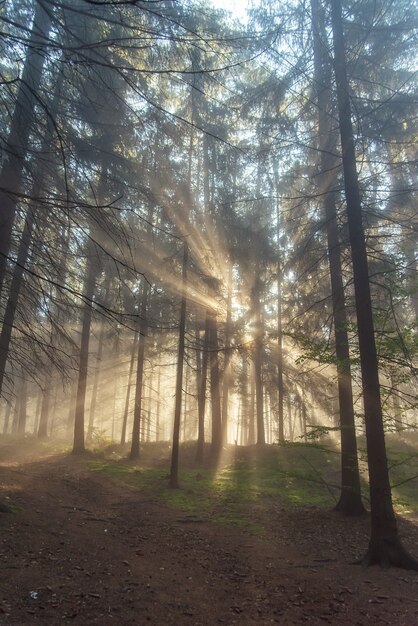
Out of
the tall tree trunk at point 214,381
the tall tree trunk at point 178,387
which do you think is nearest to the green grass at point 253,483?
the tall tree trunk at point 178,387

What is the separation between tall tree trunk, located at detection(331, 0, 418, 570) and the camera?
6.62 meters

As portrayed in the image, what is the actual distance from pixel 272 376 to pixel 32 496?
592 inches

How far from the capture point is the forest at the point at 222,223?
536 centimetres

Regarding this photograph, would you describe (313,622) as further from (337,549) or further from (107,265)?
(107,265)

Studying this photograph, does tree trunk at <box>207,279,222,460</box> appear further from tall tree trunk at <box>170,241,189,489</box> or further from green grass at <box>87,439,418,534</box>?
tall tree trunk at <box>170,241,189,489</box>

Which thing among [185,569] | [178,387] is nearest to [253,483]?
[178,387]

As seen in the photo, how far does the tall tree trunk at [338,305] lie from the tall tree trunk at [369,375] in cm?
86

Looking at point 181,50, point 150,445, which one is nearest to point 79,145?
point 181,50

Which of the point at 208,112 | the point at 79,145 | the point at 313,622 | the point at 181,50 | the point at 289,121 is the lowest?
the point at 313,622

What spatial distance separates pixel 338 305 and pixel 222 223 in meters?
7.56

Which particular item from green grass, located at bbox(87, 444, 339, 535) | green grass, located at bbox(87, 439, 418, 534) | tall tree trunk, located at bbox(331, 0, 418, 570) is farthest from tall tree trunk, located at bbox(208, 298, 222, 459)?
tall tree trunk, located at bbox(331, 0, 418, 570)

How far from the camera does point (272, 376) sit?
22469 millimetres

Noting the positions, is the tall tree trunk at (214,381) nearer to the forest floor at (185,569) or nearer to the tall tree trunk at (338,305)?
the tall tree trunk at (338,305)

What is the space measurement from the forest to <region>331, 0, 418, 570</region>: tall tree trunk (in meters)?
0.04
